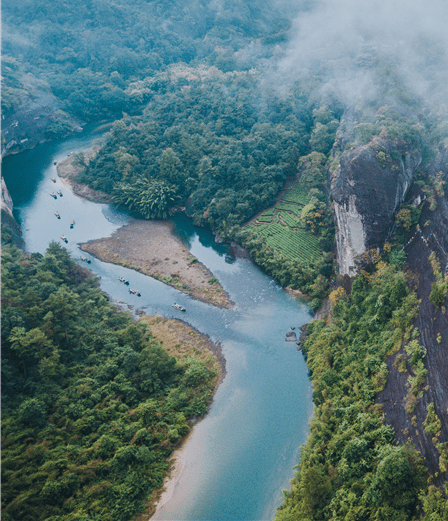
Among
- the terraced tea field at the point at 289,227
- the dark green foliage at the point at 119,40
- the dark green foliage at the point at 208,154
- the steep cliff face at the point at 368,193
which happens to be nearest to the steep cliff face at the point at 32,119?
the dark green foliage at the point at 119,40

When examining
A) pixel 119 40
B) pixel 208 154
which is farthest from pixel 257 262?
pixel 119 40

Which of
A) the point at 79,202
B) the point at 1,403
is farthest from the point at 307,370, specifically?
the point at 79,202

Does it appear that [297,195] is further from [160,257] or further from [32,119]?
[32,119]

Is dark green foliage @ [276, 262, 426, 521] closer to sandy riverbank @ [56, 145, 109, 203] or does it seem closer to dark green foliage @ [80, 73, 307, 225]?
dark green foliage @ [80, 73, 307, 225]

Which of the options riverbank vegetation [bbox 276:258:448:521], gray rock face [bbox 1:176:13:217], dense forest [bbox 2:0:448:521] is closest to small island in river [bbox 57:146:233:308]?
dense forest [bbox 2:0:448:521]

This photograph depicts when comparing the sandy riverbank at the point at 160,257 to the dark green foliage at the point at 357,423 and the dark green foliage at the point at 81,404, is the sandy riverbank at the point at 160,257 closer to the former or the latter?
the dark green foliage at the point at 81,404

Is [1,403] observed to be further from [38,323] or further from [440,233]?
[440,233]

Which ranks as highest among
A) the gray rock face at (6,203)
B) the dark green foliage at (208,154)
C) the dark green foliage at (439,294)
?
the dark green foliage at (439,294)
